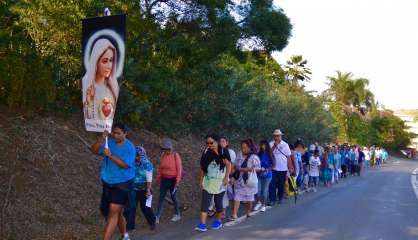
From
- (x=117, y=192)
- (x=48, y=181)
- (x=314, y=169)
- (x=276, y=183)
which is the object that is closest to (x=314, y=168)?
(x=314, y=169)

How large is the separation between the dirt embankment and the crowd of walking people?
2.34 ft

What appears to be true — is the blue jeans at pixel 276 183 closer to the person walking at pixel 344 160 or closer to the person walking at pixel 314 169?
the person walking at pixel 314 169

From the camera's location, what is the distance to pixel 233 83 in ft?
57.0

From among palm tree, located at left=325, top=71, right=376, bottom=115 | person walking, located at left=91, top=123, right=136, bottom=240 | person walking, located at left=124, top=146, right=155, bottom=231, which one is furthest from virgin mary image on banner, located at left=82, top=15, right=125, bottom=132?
palm tree, located at left=325, top=71, right=376, bottom=115

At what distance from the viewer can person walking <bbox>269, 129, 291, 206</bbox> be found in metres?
13.5

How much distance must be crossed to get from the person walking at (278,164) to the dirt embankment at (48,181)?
2.10 m

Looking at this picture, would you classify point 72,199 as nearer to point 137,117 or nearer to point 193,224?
point 193,224

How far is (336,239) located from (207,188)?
2.34m

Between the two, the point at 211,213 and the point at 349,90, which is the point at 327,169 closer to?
the point at 211,213

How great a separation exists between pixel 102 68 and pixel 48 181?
329cm

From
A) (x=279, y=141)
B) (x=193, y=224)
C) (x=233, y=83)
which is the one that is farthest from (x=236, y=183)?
(x=233, y=83)

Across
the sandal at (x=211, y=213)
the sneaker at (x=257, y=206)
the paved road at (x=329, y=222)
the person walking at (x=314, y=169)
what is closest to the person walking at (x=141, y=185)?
the paved road at (x=329, y=222)

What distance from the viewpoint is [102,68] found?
6.75m

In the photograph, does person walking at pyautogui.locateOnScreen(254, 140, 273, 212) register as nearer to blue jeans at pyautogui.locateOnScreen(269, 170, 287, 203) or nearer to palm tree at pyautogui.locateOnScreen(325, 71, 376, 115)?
blue jeans at pyautogui.locateOnScreen(269, 170, 287, 203)
